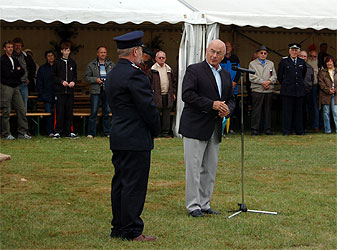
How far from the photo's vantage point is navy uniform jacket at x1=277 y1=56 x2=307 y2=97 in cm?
1678

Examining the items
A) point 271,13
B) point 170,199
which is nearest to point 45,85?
point 271,13

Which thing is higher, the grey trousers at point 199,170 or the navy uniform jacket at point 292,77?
the navy uniform jacket at point 292,77

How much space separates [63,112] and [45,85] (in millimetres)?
822

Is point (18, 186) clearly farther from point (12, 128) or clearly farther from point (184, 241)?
point (12, 128)

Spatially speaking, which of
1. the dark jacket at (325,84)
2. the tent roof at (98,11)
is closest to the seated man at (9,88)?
the tent roof at (98,11)

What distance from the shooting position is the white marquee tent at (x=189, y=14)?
47.3 feet

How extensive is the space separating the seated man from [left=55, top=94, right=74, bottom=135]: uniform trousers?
2.34 feet

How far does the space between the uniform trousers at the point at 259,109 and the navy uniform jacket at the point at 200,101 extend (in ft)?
29.1

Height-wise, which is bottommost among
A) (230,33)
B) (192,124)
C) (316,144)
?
(316,144)

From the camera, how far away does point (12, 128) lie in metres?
17.2

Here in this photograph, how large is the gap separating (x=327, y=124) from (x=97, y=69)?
19.1 feet

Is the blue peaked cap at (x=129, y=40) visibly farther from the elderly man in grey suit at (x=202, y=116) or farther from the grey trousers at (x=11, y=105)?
the grey trousers at (x=11, y=105)

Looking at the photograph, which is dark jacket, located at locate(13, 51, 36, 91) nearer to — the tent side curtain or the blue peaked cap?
the tent side curtain

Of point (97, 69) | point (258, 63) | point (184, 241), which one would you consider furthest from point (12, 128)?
point (184, 241)
